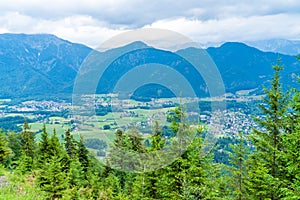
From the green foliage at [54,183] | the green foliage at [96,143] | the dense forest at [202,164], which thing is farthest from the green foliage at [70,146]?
the green foliage at [54,183]

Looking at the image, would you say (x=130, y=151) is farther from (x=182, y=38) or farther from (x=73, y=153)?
(x=182, y=38)

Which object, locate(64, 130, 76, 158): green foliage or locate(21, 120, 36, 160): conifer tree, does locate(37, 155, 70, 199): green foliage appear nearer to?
locate(64, 130, 76, 158): green foliage

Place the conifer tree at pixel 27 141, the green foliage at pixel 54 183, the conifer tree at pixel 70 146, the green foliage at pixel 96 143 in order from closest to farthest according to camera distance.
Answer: the green foliage at pixel 54 183 → the conifer tree at pixel 27 141 → the conifer tree at pixel 70 146 → the green foliage at pixel 96 143

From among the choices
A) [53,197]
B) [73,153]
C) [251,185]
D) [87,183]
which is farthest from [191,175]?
[73,153]

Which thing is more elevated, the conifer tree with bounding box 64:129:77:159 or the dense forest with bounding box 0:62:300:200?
the dense forest with bounding box 0:62:300:200

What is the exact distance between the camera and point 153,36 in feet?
72.1

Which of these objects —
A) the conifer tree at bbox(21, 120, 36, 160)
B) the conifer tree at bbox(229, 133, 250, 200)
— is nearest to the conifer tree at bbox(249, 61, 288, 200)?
the conifer tree at bbox(229, 133, 250, 200)

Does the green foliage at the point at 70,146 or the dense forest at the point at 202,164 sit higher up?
the dense forest at the point at 202,164

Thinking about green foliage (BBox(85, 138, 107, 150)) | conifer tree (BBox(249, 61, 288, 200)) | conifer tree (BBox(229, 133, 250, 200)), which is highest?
conifer tree (BBox(249, 61, 288, 200))

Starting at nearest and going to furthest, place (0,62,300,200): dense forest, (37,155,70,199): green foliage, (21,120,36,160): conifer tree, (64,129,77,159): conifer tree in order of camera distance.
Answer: (0,62,300,200): dense forest, (37,155,70,199): green foliage, (21,120,36,160): conifer tree, (64,129,77,159): conifer tree

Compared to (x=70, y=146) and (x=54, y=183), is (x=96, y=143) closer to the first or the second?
(x=70, y=146)

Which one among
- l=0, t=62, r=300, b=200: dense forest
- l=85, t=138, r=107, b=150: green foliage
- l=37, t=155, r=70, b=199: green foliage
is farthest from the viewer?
l=85, t=138, r=107, b=150: green foliage

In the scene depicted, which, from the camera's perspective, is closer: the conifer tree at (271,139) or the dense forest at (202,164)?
the dense forest at (202,164)

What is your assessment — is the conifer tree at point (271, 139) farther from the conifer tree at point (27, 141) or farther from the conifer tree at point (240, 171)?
the conifer tree at point (27, 141)
